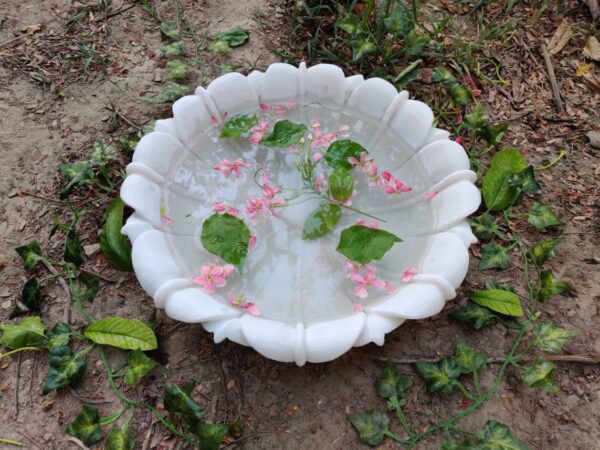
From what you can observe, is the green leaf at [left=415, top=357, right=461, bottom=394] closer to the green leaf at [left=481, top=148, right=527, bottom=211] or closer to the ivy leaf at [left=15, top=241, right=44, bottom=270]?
the green leaf at [left=481, top=148, right=527, bottom=211]

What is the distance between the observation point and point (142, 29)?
8.04 ft

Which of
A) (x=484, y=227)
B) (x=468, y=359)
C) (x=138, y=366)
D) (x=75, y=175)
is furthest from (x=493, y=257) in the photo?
(x=75, y=175)

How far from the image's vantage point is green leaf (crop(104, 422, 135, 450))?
1341 millimetres

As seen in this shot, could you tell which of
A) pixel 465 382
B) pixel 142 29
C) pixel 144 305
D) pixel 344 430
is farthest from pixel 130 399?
pixel 142 29

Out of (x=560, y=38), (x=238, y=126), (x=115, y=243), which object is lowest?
(x=115, y=243)

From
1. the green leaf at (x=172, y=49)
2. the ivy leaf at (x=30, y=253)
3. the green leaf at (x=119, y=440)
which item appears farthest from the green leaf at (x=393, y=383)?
the green leaf at (x=172, y=49)

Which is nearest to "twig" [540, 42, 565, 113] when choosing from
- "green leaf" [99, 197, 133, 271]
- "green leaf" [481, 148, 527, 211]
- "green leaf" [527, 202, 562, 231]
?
"green leaf" [481, 148, 527, 211]

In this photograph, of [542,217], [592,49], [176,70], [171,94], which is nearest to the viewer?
[542,217]

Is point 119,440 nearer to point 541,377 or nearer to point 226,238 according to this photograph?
point 226,238

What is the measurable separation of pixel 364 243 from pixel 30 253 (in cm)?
116

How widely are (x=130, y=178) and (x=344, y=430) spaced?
3.27ft

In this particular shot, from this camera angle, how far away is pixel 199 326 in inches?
61.9

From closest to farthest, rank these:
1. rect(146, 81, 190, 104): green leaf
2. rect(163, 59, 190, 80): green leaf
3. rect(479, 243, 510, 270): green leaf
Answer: rect(479, 243, 510, 270): green leaf < rect(146, 81, 190, 104): green leaf < rect(163, 59, 190, 80): green leaf

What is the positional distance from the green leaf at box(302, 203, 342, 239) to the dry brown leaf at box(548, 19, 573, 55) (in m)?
1.65
